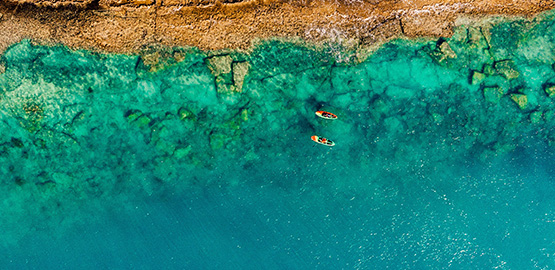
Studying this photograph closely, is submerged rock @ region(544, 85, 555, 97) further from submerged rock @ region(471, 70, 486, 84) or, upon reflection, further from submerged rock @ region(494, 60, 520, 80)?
submerged rock @ region(471, 70, 486, 84)

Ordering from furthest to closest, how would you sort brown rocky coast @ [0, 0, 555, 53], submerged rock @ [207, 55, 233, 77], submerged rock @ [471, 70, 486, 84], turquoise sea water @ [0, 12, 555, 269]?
submerged rock @ [471, 70, 486, 84] < turquoise sea water @ [0, 12, 555, 269] < submerged rock @ [207, 55, 233, 77] < brown rocky coast @ [0, 0, 555, 53]

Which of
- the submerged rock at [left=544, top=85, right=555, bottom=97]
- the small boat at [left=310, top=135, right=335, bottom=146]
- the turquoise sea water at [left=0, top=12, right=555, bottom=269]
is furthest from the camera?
the submerged rock at [left=544, top=85, right=555, bottom=97]

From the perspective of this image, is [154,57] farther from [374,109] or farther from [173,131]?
[374,109]

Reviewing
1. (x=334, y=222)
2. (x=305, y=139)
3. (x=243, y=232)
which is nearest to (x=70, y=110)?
(x=243, y=232)

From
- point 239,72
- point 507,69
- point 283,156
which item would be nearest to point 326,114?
point 283,156

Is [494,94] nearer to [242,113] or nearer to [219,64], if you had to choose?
[242,113]

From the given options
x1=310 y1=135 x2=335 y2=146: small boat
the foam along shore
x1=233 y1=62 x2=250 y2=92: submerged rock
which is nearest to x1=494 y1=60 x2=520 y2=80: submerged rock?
the foam along shore
